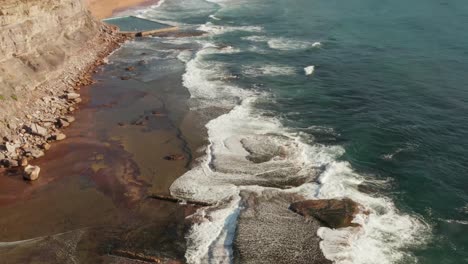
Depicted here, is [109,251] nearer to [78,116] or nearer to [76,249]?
[76,249]

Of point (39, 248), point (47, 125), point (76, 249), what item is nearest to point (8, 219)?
point (39, 248)

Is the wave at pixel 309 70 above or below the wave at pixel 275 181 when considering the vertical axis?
above

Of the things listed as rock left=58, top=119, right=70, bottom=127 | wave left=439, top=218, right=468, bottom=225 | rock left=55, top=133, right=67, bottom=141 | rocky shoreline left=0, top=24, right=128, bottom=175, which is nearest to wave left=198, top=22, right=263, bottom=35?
rocky shoreline left=0, top=24, right=128, bottom=175

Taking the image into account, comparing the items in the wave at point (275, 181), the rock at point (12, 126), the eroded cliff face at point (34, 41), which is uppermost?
the eroded cliff face at point (34, 41)

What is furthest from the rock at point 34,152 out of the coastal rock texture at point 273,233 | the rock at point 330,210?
the rock at point 330,210

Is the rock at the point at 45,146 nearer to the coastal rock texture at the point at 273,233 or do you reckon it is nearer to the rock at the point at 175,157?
the rock at the point at 175,157

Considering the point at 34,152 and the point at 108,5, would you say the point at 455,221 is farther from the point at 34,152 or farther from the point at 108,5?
the point at 108,5

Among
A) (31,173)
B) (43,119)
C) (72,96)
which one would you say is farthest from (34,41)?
(31,173)
